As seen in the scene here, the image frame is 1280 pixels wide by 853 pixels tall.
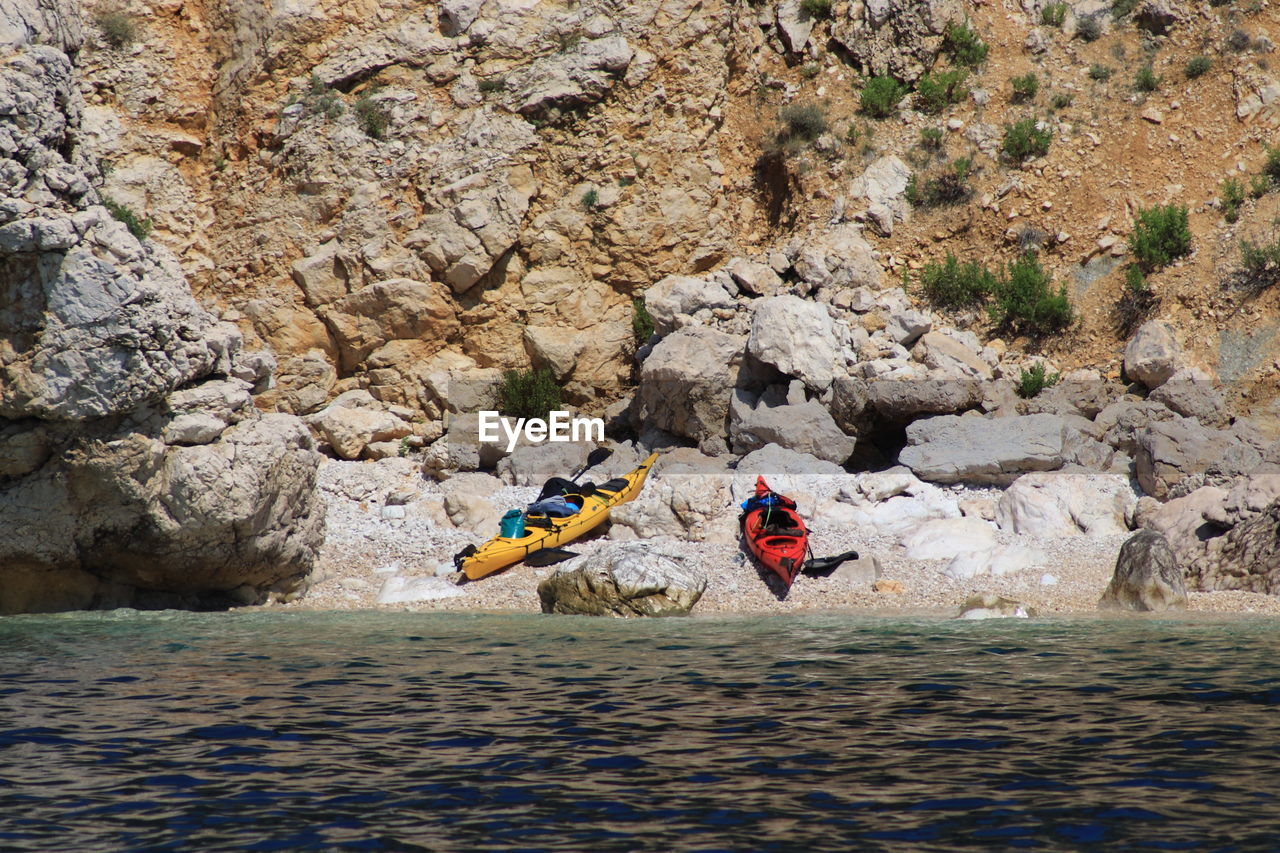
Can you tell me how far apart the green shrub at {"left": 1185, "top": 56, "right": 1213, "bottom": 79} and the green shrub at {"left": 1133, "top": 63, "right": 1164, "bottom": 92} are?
22.8 inches

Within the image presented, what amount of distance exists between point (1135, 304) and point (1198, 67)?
645cm

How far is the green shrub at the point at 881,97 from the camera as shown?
25.1 meters

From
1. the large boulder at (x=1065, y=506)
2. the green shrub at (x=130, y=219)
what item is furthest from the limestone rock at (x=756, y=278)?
the green shrub at (x=130, y=219)

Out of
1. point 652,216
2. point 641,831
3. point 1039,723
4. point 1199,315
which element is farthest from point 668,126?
point 641,831

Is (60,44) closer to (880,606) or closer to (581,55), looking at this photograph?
(880,606)

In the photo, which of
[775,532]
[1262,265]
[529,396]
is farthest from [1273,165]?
[529,396]

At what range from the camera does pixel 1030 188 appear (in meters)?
23.6

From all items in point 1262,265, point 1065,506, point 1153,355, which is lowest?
point 1065,506

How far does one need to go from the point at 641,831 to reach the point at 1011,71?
957 inches

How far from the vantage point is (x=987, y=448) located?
56.8 feet

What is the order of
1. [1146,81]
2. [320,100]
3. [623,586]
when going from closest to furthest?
[623,586] → [320,100] → [1146,81]

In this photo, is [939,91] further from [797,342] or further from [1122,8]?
[797,342]

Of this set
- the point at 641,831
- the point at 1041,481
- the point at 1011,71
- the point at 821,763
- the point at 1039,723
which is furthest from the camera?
the point at 1011,71

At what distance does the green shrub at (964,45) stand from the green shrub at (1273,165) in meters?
6.76
